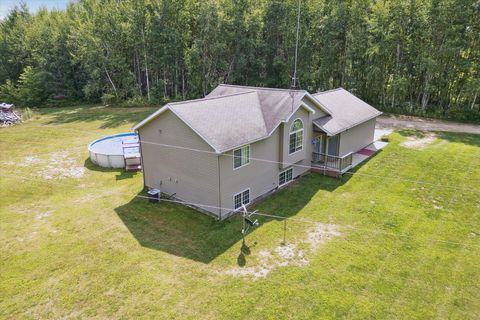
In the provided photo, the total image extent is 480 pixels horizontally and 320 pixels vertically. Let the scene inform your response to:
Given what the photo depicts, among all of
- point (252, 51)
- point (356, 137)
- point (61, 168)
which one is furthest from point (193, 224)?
point (252, 51)

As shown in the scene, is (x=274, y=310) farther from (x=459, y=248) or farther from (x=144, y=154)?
(x=144, y=154)

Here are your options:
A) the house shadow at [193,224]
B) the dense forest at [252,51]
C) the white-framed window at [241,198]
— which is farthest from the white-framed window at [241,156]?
the dense forest at [252,51]

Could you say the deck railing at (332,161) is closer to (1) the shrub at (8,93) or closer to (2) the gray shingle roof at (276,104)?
(2) the gray shingle roof at (276,104)

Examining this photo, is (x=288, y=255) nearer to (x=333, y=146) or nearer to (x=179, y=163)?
(x=179, y=163)

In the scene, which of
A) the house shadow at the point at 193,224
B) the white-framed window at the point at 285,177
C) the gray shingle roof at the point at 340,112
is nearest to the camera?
the house shadow at the point at 193,224

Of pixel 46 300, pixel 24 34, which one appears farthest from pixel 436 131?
pixel 24 34
